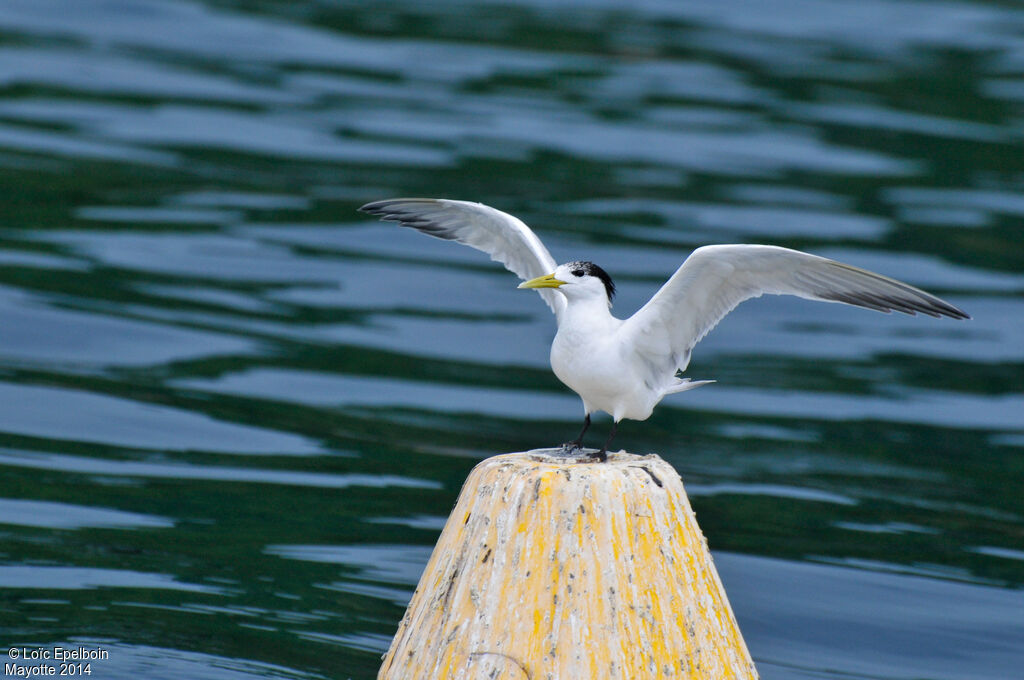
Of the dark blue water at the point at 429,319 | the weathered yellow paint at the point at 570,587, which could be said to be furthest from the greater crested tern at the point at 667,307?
the dark blue water at the point at 429,319

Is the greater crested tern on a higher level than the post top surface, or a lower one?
higher

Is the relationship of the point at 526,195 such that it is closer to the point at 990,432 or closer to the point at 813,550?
the point at 990,432

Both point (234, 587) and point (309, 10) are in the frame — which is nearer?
point (234, 587)

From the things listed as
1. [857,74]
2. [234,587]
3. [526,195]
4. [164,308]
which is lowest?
[234,587]

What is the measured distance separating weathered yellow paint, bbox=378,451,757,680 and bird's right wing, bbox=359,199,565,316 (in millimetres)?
1600

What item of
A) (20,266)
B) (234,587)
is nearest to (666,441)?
(234,587)

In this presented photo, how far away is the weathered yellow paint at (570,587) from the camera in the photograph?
5633 mm

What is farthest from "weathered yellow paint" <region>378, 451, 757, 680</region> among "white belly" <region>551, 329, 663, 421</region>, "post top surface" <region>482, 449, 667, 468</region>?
"white belly" <region>551, 329, 663, 421</region>

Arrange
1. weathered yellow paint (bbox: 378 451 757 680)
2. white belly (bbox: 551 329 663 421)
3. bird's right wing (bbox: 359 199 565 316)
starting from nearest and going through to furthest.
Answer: weathered yellow paint (bbox: 378 451 757 680), white belly (bbox: 551 329 663 421), bird's right wing (bbox: 359 199 565 316)

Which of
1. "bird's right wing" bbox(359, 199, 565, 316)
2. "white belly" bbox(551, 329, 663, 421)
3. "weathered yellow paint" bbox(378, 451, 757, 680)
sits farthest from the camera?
"bird's right wing" bbox(359, 199, 565, 316)

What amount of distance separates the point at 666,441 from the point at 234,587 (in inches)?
184

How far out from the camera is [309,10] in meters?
29.3

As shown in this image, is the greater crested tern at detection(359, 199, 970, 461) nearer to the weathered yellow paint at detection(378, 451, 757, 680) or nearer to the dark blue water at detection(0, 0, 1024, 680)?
the weathered yellow paint at detection(378, 451, 757, 680)

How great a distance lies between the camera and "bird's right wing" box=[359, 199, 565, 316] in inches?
292
